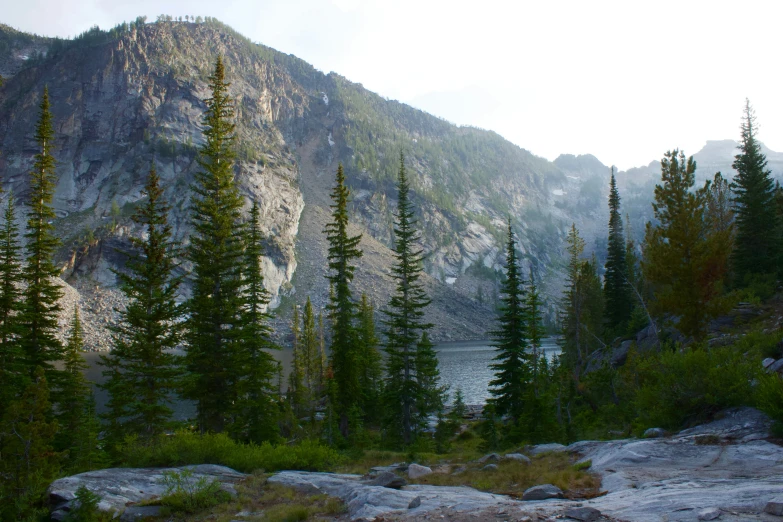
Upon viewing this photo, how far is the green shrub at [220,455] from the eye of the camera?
13.1 metres

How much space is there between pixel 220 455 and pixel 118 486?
13.0ft

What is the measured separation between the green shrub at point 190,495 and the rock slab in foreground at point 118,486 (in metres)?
0.47

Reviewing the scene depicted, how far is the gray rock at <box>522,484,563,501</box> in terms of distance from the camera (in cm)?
888

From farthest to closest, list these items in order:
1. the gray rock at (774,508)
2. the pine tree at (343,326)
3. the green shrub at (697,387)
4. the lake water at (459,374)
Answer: the lake water at (459,374) < the pine tree at (343,326) < the green shrub at (697,387) < the gray rock at (774,508)

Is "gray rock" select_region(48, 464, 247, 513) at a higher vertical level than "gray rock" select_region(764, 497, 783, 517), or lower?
lower

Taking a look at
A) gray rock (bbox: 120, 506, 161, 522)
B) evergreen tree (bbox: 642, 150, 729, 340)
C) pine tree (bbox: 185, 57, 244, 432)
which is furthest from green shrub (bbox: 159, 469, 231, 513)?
evergreen tree (bbox: 642, 150, 729, 340)

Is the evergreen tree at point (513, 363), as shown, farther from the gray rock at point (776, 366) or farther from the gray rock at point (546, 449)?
the gray rock at point (776, 366)

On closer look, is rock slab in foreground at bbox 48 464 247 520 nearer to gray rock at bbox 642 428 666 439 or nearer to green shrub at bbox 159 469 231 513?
green shrub at bbox 159 469 231 513

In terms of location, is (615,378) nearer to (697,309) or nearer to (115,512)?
(697,309)

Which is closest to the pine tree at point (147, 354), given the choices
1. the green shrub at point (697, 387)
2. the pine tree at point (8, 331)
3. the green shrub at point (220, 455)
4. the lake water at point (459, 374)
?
the pine tree at point (8, 331)

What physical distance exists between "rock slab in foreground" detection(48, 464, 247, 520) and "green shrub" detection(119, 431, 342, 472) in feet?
3.00

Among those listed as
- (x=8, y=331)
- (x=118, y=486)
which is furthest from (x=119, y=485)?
(x=8, y=331)

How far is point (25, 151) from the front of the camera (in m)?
167

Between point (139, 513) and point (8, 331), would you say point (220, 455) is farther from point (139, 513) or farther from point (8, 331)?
point (8, 331)
